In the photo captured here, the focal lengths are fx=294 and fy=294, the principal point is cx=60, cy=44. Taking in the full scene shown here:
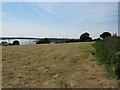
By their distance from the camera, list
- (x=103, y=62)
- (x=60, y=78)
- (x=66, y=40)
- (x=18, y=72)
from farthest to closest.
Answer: (x=66, y=40)
(x=103, y=62)
(x=18, y=72)
(x=60, y=78)

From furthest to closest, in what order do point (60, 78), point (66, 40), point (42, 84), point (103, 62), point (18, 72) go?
point (66, 40) → point (103, 62) → point (18, 72) → point (60, 78) → point (42, 84)

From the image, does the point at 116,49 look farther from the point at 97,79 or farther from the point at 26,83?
the point at 26,83

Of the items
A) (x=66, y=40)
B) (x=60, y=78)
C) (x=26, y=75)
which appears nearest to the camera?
(x=60, y=78)

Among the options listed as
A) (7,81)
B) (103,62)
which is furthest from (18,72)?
(103,62)

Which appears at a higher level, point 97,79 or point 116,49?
point 116,49

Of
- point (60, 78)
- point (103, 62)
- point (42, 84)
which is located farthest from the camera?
point (103, 62)

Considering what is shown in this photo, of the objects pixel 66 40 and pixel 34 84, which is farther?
pixel 66 40

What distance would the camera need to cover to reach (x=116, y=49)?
11109mm

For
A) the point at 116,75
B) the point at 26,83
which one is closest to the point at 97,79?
the point at 116,75

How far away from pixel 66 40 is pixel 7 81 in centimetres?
3619

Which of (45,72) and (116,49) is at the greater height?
(116,49)

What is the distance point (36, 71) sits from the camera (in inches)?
424

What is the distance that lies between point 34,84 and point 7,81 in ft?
3.19

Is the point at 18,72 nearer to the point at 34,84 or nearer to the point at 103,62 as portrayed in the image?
the point at 34,84
